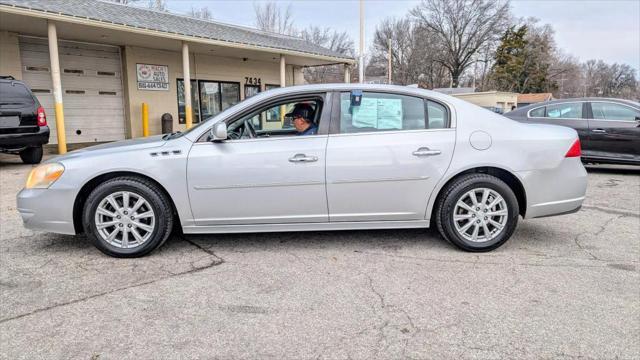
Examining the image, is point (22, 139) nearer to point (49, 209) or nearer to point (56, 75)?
point (56, 75)

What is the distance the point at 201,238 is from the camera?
457cm

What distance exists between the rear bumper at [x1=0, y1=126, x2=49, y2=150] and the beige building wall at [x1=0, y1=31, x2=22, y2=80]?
4.74m

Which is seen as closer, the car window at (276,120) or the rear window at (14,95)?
the car window at (276,120)

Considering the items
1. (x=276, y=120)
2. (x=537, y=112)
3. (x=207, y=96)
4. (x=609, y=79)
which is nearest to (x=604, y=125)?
(x=537, y=112)

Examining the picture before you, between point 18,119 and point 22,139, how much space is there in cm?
39

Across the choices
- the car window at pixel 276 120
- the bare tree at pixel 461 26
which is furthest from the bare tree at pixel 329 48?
the car window at pixel 276 120

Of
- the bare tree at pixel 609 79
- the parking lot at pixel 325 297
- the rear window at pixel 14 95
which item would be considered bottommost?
the parking lot at pixel 325 297

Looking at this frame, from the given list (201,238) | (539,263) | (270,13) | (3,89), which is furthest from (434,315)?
(270,13)

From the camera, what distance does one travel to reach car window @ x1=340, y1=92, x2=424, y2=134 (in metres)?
4.09

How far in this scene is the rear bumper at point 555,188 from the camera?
13.3 feet

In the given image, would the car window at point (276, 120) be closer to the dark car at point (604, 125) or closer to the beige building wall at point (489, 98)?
the dark car at point (604, 125)

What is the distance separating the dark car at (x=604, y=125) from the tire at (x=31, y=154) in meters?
10.8

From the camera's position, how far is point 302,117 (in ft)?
14.7

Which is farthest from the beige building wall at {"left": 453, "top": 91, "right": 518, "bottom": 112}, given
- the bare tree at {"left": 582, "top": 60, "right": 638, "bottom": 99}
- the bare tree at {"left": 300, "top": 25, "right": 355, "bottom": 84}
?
the bare tree at {"left": 582, "top": 60, "right": 638, "bottom": 99}
